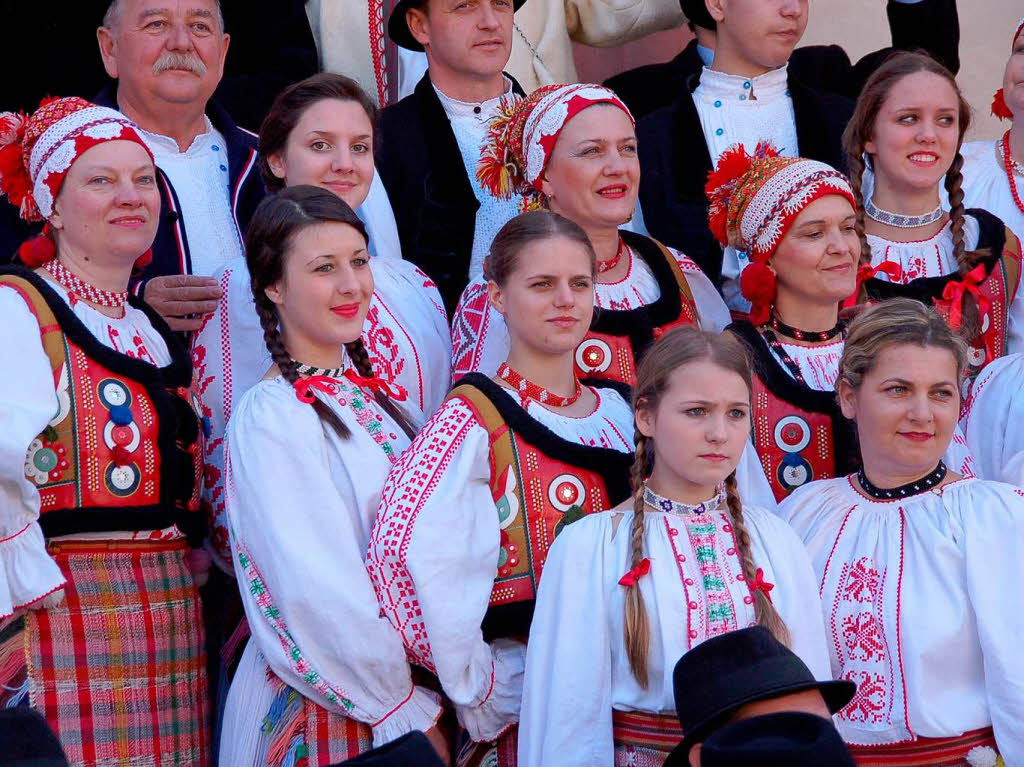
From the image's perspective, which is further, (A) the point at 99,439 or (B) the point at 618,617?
(A) the point at 99,439

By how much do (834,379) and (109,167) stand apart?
185 cm

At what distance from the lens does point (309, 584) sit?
11.8 feet

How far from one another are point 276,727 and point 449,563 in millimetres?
543

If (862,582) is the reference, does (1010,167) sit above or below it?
above

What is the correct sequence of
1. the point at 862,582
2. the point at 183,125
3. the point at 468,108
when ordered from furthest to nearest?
the point at 468,108, the point at 183,125, the point at 862,582

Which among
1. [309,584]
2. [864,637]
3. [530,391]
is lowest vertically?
[864,637]

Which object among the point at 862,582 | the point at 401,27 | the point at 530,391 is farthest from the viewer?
the point at 401,27

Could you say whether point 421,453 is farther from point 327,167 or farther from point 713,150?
point 713,150

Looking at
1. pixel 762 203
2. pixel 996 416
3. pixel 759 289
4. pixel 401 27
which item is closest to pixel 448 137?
pixel 401 27

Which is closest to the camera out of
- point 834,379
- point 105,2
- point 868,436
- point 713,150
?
point 868,436

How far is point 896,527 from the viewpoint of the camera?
3727 mm

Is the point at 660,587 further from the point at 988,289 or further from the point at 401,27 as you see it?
the point at 401,27

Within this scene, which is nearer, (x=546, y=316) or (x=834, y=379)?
(x=546, y=316)

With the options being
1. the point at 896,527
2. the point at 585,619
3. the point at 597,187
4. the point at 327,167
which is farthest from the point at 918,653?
the point at 327,167
